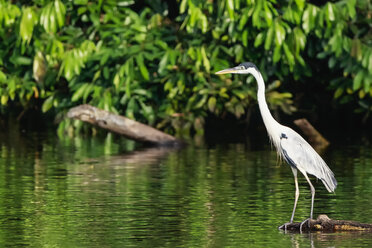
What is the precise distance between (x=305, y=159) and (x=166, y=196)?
238 centimetres

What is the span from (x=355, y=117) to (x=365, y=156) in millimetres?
7208

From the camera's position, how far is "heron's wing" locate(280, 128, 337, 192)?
31.4 feet

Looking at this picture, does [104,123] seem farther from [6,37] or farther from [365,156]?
[365,156]

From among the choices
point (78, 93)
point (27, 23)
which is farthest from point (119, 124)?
point (27, 23)

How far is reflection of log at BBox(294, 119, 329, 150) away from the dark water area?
0.33 meters

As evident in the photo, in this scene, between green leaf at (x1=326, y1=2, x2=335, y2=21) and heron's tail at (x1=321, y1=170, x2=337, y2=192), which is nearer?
heron's tail at (x1=321, y1=170, x2=337, y2=192)

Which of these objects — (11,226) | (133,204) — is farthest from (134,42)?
(11,226)

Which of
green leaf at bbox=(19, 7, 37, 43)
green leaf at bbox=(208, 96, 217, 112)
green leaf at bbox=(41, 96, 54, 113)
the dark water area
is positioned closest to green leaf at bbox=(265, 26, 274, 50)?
the dark water area

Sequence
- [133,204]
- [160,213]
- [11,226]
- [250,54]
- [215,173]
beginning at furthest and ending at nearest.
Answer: [250,54] → [215,173] → [133,204] → [160,213] → [11,226]

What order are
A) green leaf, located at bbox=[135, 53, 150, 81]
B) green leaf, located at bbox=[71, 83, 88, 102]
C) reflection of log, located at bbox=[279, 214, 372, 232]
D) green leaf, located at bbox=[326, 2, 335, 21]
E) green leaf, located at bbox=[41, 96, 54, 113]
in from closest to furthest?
reflection of log, located at bbox=[279, 214, 372, 232], green leaf, located at bbox=[326, 2, 335, 21], green leaf, located at bbox=[135, 53, 150, 81], green leaf, located at bbox=[71, 83, 88, 102], green leaf, located at bbox=[41, 96, 54, 113]

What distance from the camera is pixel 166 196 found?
38.0 feet

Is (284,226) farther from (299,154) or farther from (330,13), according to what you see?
(330,13)

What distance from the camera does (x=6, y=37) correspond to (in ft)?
62.2

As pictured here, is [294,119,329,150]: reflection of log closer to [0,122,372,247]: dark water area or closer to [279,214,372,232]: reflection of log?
[0,122,372,247]: dark water area
